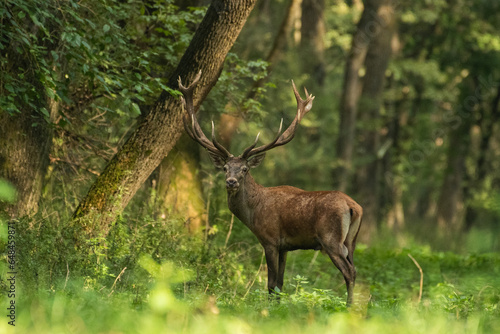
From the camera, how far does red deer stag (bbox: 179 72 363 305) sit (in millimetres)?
8320

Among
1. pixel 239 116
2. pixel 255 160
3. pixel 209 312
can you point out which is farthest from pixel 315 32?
pixel 209 312

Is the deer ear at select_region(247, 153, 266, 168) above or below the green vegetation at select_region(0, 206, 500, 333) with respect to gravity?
above

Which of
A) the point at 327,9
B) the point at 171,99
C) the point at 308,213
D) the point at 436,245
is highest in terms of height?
the point at 327,9

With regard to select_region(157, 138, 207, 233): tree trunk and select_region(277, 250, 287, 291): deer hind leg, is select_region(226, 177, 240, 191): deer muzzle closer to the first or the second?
select_region(277, 250, 287, 291): deer hind leg

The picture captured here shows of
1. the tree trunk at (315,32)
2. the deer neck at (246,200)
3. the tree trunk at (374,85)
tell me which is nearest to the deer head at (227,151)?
the deer neck at (246,200)

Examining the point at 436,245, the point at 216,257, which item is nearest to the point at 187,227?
the point at 216,257

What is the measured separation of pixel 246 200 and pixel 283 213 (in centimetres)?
61

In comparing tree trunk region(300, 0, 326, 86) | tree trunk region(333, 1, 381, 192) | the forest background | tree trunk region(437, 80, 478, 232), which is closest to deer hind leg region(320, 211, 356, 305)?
the forest background

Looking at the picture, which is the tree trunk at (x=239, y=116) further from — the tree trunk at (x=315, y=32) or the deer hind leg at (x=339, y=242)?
the tree trunk at (x=315, y=32)

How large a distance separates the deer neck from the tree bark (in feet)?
3.43

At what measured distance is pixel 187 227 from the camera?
1098cm

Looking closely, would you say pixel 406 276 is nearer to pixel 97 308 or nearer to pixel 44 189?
pixel 44 189

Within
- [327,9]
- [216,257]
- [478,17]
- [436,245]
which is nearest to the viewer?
[216,257]

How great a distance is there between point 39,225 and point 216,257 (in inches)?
95.4
